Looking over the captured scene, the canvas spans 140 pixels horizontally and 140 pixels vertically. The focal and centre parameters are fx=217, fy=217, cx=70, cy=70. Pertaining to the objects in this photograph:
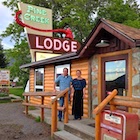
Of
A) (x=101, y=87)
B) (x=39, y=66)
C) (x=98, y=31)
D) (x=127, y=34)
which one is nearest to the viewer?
(x=127, y=34)

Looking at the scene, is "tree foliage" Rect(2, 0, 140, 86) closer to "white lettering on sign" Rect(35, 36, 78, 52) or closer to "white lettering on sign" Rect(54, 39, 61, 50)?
"white lettering on sign" Rect(35, 36, 78, 52)

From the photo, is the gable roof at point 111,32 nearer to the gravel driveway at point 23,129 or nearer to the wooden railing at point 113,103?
the wooden railing at point 113,103

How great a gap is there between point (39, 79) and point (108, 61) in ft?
18.1

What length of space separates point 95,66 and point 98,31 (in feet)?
4.52

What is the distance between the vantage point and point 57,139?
18.6 feet

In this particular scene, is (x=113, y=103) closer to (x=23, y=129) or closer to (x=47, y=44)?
(x=23, y=129)

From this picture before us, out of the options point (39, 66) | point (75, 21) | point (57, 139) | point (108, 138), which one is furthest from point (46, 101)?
point (75, 21)

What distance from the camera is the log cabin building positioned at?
5.65m

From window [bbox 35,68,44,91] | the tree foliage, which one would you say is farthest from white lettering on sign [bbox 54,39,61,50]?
the tree foliage

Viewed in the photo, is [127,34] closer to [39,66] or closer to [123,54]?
[123,54]

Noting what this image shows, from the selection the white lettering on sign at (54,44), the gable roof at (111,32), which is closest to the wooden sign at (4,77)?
the white lettering on sign at (54,44)

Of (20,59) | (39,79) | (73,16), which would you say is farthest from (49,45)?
(73,16)

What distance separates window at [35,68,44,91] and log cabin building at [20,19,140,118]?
2.68 m

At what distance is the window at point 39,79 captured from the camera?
10.9m
